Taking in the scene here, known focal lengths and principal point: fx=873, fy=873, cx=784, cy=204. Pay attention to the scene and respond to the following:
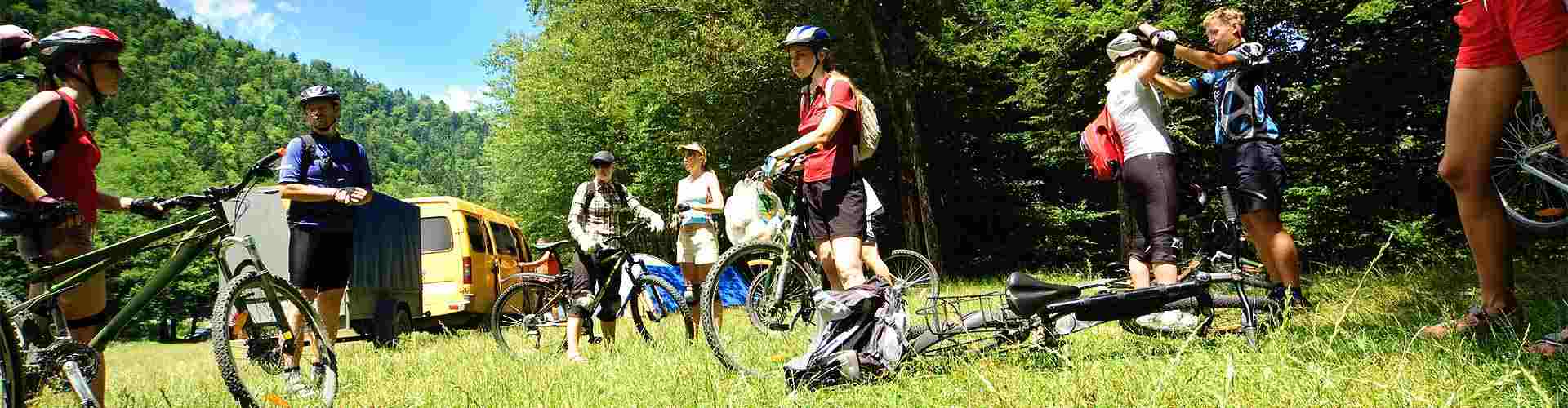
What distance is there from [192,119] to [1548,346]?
127292 mm

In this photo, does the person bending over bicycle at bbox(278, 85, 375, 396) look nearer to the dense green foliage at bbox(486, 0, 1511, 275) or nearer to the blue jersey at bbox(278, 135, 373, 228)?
the blue jersey at bbox(278, 135, 373, 228)

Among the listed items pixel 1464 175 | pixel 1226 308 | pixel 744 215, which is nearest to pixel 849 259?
pixel 1226 308

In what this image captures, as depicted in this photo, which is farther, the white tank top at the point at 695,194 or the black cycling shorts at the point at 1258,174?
the white tank top at the point at 695,194

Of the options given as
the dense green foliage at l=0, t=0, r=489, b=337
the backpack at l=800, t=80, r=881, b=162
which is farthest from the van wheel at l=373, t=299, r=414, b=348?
the dense green foliage at l=0, t=0, r=489, b=337

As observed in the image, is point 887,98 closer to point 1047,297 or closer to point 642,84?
point 642,84

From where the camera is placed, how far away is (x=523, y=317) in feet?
21.3

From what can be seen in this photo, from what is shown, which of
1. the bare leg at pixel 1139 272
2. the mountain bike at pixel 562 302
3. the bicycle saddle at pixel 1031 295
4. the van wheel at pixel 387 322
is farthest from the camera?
A: the van wheel at pixel 387 322

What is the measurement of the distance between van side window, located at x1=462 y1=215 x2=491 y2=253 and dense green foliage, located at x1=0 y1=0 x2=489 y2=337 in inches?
1401

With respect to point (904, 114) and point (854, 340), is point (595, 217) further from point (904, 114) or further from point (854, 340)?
point (904, 114)

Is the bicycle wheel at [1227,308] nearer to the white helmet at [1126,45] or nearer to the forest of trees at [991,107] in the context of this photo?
the white helmet at [1126,45]

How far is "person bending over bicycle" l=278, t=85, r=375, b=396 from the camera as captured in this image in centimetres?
459

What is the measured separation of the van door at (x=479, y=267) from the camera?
11.3m

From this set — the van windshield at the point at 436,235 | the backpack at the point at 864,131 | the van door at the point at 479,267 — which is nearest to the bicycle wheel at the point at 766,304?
the backpack at the point at 864,131

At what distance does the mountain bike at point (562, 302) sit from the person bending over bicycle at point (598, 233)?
0.05 m
